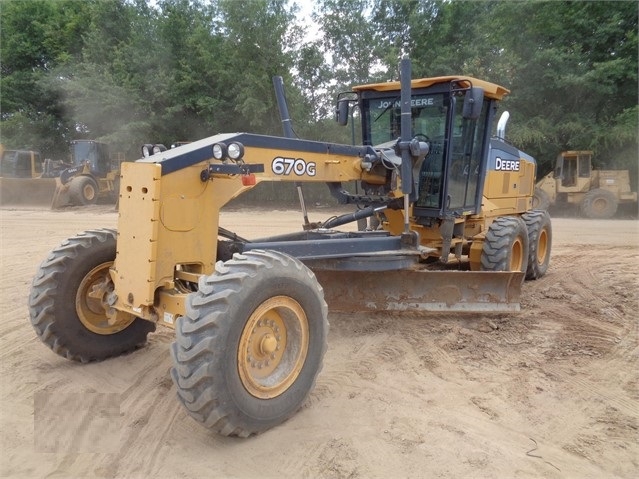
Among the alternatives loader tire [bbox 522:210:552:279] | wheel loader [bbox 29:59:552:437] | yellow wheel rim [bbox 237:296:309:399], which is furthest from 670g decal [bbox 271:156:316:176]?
loader tire [bbox 522:210:552:279]

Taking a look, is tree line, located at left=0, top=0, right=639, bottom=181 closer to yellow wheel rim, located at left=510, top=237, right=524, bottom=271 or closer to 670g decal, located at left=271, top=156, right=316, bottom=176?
yellow wheel rim, located at left=510, top=237, right=524, bottom=271

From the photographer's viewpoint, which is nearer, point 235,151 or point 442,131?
point 235,151

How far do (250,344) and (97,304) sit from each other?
65.3 inches

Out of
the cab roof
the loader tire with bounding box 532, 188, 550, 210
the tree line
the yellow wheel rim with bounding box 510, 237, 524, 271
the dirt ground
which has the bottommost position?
the dirt ground

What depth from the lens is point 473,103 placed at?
5.50 metres

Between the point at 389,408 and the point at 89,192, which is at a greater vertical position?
the point at 89,192

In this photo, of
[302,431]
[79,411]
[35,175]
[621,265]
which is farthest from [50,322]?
[35,175]

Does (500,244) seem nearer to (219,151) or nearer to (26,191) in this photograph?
(219,151)

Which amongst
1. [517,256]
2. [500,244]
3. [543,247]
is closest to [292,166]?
[500,244]

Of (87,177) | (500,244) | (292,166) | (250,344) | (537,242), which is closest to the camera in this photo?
(250,344)

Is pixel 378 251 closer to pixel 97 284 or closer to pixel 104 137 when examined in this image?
pixel 97 284

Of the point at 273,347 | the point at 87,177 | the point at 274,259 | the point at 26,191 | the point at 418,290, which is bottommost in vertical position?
the point at 273,347

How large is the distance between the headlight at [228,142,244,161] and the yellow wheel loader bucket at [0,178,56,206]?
64.3ft

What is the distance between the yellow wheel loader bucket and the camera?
20.3 m
